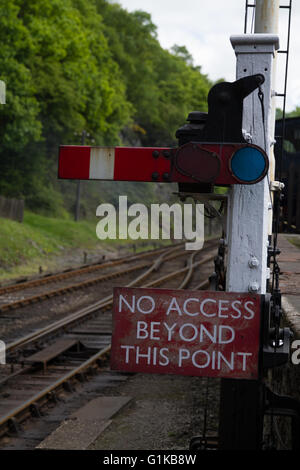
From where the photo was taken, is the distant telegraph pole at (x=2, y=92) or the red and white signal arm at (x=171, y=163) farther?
the distant telegraph pole at (x=2, y=92)

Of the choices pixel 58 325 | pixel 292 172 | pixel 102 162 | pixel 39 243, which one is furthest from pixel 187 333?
pixel 39 243

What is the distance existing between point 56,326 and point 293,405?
9.22m

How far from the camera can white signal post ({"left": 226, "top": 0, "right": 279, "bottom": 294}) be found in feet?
9.87

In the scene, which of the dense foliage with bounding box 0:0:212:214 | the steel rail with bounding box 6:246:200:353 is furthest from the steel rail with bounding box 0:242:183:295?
the dense foliage with bounding box 0:0:212:214

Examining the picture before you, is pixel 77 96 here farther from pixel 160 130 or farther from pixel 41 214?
pixel 160 130

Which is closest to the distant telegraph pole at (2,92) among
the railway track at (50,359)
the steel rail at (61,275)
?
the steel rail at (61,275)

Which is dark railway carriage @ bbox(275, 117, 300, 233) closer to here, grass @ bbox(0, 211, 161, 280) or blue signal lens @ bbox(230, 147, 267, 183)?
blue signal lens @ bbox(230, 147, 267, 183)

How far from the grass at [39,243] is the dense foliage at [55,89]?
3211mm

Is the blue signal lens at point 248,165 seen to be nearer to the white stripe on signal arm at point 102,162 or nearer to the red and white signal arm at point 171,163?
the red and white signal arm at point 171,163

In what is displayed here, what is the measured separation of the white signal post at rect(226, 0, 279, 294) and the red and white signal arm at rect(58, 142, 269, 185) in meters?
0.28

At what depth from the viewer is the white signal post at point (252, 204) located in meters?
3.01

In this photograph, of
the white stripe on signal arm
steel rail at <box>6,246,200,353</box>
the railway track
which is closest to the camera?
the white stripe on signal arm

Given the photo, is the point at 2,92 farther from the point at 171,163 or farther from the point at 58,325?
the point at 171,163

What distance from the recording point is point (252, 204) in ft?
9.84
